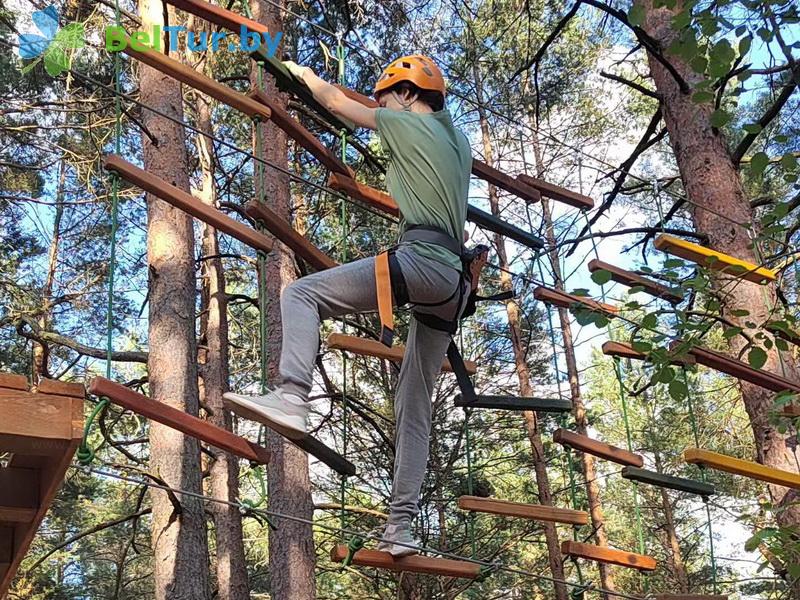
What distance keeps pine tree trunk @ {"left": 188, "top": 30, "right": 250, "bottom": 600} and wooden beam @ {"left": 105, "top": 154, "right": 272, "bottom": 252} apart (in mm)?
4701

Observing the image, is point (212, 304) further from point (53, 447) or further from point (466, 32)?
point (53, 447)

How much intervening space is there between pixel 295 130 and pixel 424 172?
85cm

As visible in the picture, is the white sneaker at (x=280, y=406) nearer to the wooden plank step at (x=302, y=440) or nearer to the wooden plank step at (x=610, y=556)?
the wooden plank step at (x=302, y=440)

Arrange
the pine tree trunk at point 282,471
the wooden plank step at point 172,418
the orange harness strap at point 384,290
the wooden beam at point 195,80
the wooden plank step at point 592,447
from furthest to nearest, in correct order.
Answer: the pine tree trunk at point 282,471 → the wooden plank step at point 592,447 → the wooden beam at point 195,80 → the orange harness strap at point 384,290 → the wooden plank step at point 172,418

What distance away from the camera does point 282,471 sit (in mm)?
6141

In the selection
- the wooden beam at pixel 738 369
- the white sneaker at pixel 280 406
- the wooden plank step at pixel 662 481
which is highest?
the wooden beam at pixel 738 369

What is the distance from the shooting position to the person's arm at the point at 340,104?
2592mm

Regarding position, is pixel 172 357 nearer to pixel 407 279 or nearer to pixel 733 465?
pixel 407 279

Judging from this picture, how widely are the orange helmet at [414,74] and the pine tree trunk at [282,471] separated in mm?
3467

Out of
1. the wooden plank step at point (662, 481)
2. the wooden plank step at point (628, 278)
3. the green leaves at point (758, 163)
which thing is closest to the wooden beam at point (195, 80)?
the wooden plank step at point (628, 278)

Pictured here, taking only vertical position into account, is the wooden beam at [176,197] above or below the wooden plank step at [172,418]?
above

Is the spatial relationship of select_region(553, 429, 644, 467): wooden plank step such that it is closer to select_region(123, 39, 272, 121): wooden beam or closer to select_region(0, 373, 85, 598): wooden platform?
select_region(123, 39, 272, 121): wooden beam

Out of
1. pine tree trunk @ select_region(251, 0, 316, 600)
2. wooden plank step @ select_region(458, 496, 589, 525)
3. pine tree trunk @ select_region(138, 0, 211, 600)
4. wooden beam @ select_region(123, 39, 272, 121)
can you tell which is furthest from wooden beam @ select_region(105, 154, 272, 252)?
pine tree trunk @ select_region(251, 0, 316, 600)

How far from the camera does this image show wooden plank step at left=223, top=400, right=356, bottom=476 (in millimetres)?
2330
